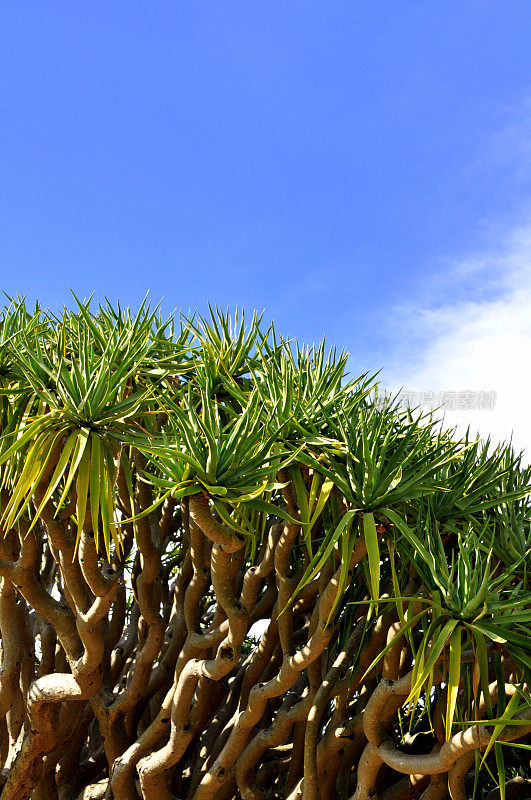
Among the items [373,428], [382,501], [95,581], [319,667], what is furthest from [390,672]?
[95,581]

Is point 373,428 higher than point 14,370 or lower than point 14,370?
lower

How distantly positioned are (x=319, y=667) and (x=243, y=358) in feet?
5.47

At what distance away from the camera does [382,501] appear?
296 cm

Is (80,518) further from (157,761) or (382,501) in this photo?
(157,761)

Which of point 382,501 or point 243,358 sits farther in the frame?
point 243,358

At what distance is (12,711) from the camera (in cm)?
438

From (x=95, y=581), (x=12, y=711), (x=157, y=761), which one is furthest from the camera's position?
(x=12, y=711)

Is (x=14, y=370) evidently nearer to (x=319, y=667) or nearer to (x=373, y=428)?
(x=373, y=428)

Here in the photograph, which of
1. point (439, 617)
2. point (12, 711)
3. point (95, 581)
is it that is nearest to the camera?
point (439, 617)

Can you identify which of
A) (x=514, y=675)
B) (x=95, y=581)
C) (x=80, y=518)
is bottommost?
(x=514, y=675)

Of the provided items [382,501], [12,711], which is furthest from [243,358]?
[12,711]

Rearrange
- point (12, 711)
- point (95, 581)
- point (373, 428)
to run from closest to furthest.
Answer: point (373, 428)
point (95, 581)
point (12, 711)

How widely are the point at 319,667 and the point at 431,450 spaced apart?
128 cm

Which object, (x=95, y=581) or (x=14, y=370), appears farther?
(x=14, y=370)
